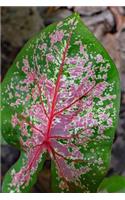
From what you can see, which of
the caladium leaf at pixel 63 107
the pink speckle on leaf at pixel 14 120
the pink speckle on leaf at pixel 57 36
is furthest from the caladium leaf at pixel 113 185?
the pink speckle on leaf at pixel 57 36

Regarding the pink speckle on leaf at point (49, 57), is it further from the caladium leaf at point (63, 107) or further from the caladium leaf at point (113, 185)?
the caladium leaf at point (113, 185)

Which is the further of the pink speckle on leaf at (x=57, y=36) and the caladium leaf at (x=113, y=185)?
the caladium leaf at (x=113, y=185)

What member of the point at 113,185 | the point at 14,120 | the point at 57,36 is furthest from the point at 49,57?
the point at 113,185

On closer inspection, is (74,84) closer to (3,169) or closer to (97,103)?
(97,103)

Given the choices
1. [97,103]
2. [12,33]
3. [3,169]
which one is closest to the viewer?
[97,103]

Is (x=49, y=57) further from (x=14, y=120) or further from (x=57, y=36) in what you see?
(x=14, y=120)

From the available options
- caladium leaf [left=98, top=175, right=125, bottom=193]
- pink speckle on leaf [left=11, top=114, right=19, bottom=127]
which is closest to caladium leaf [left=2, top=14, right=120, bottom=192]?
pink speckle on leaf [left=11, top=114, right=19, bottom=127]

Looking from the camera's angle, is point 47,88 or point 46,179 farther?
point 46,179
